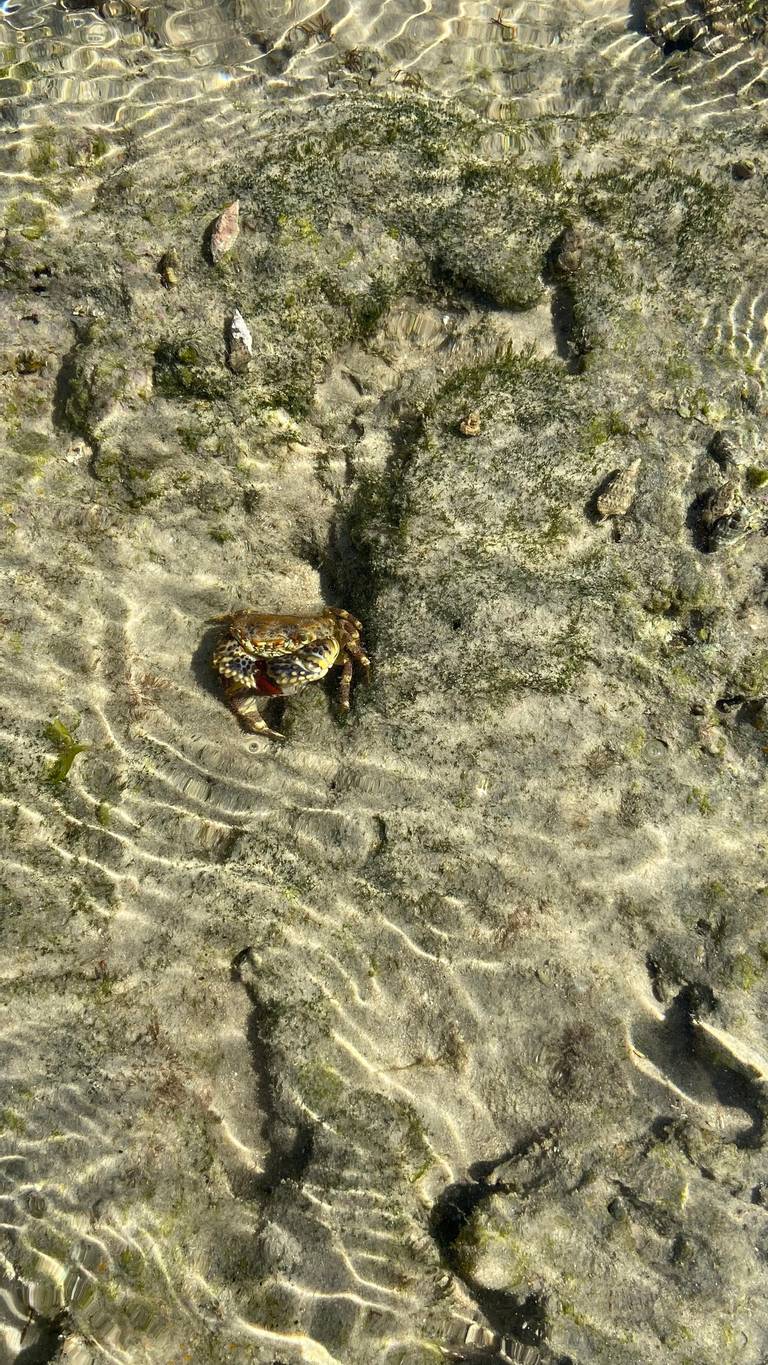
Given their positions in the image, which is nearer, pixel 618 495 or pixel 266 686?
pixel 618 495

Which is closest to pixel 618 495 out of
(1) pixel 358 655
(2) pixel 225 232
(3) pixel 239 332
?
(1) pixel 358 655

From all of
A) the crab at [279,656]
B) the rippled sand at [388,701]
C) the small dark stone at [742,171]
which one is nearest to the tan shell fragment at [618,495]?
the rippled sand at [388,701]

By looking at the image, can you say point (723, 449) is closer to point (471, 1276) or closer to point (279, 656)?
point (279, 656)

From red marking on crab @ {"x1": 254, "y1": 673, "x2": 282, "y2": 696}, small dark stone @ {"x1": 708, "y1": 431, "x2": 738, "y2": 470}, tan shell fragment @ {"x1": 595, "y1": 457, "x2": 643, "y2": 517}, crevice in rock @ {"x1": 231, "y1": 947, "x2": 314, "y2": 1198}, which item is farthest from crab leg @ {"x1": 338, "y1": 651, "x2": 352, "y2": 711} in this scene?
small dark stone @ {"x1": 708, "y1": 431, "x2": 738, "y2": 470}

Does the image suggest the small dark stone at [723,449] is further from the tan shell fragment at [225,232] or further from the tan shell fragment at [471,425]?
the tan shell fragment at [225,232]

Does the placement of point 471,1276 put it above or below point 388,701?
below
